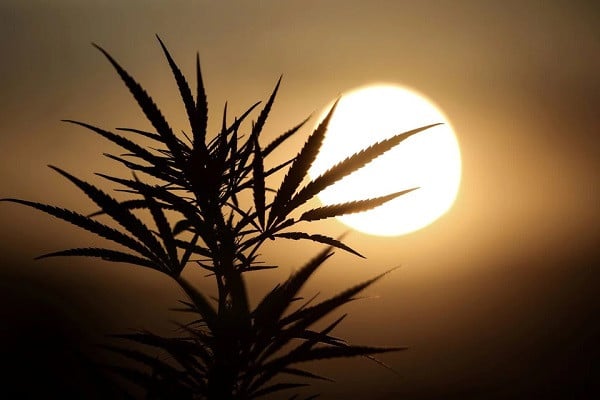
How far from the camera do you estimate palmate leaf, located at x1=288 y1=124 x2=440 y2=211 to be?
139 centimetres

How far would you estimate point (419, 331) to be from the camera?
35.6 metres

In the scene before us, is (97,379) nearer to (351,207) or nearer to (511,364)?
(351,207)

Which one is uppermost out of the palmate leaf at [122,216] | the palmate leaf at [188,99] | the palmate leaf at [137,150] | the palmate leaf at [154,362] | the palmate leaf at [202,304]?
the palmate leaf at [188,99]

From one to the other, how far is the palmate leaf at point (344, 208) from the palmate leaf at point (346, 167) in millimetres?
56

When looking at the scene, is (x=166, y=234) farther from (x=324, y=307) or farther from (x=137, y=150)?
(x=324, y=307)

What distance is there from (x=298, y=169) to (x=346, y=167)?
13cm

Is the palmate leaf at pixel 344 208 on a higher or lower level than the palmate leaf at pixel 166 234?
higher

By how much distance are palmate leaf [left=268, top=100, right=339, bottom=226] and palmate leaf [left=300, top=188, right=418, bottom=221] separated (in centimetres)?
8

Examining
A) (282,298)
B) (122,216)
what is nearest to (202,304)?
(282,298)

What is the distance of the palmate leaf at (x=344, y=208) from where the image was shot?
1.50 meters

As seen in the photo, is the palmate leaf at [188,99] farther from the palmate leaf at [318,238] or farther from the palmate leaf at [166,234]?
the palmate leaf at [318,238]

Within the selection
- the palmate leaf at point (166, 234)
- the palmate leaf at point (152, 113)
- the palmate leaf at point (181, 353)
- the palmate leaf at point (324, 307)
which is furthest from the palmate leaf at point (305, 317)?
the palmate leaf at point (152, 113)

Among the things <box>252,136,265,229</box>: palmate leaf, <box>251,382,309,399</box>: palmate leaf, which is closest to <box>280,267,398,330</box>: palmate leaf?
<box>251,382,309,399</box>: palmate leaf

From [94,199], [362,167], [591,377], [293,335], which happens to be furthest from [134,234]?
[591,377]
